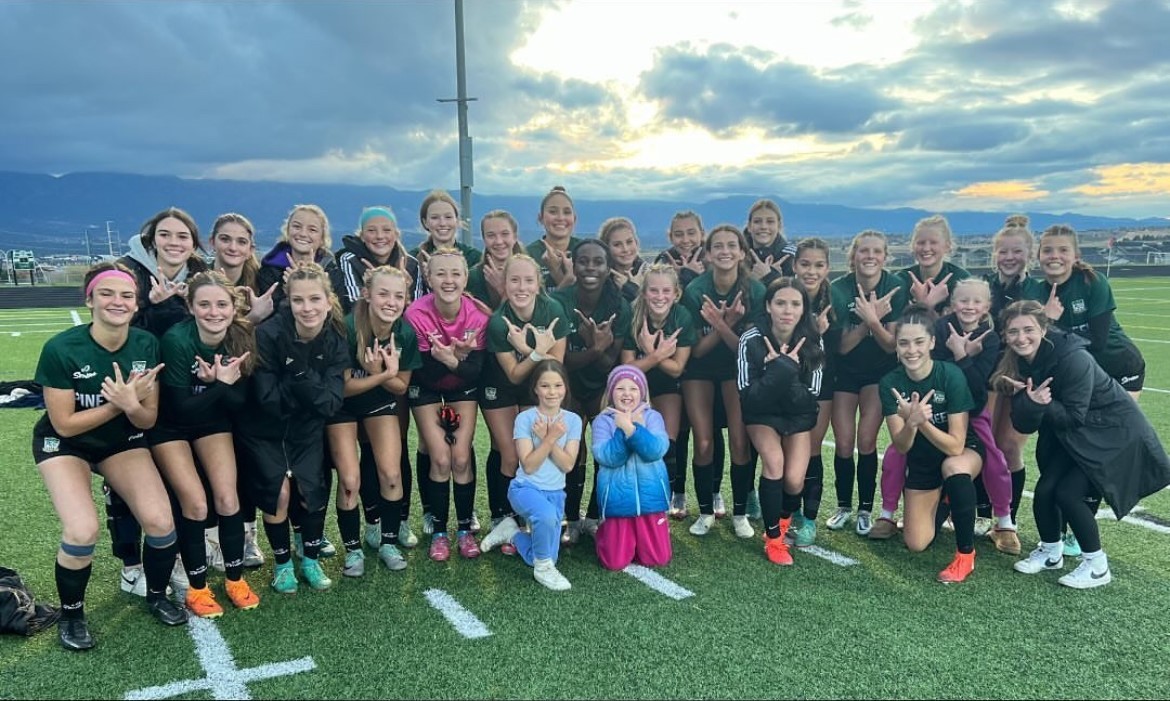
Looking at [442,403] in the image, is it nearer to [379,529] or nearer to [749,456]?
[379,529]

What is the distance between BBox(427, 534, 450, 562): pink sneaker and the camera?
14.4ft

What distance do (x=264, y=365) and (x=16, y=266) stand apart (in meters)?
39.0

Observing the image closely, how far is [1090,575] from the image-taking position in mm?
3916

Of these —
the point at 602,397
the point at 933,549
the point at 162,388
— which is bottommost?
the point at 933,549

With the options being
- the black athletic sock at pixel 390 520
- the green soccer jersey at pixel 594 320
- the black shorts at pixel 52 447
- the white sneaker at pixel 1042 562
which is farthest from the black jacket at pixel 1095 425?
the black shorts at pixel 52 447

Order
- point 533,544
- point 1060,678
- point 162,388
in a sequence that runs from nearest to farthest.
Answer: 1. point 1060,678
2. point 162,388
3. point 533,544

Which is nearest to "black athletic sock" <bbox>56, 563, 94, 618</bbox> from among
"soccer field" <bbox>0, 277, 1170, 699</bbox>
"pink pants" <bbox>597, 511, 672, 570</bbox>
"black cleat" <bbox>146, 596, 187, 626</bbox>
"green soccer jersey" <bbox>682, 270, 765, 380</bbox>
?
"soccer field" <bbox>0, 277, 1170, 699</bbox>

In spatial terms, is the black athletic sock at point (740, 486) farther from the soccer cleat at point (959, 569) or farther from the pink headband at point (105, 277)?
the pink headband at point (105, 277)

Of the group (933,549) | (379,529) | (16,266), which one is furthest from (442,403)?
(16,266)

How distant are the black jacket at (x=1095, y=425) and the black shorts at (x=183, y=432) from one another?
435 cm

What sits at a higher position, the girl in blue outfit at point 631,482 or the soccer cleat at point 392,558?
the girl in blue outfit at point 631,482

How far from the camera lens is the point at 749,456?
4922mm

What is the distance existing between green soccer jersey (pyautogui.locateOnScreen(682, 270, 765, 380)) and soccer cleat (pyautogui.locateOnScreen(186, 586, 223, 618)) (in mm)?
3096

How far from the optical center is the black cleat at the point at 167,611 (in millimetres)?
3564
